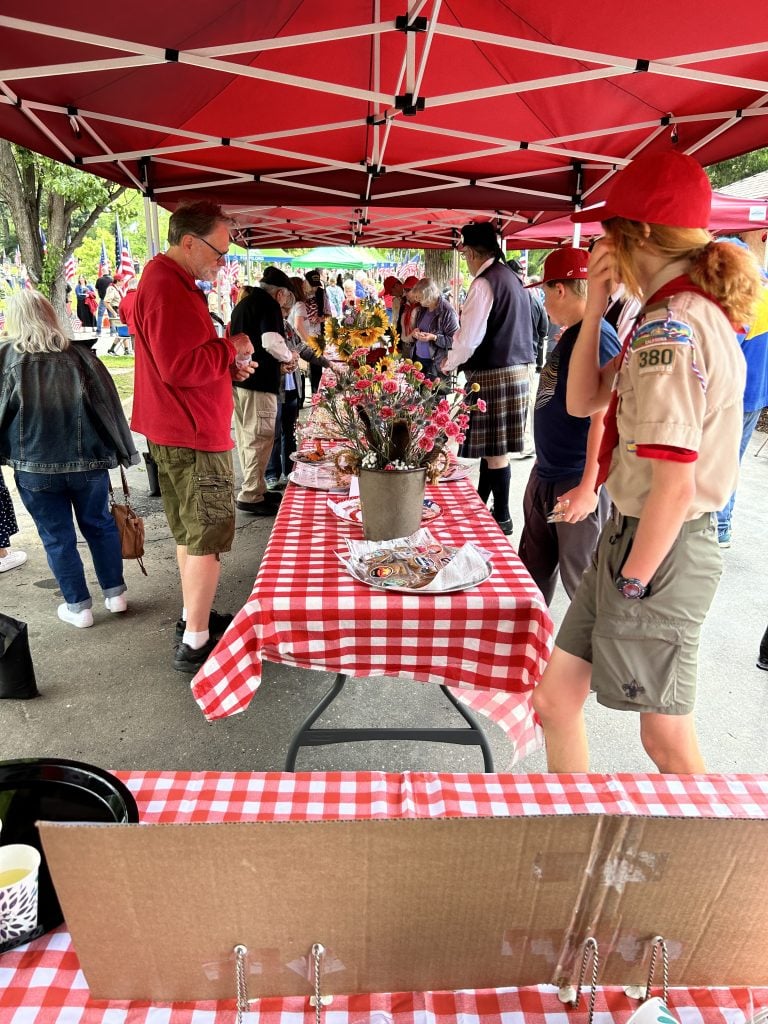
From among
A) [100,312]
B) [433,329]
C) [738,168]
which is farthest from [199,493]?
[738,168]

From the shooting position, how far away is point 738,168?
19516 mm

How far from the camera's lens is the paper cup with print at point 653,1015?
25.2 inches

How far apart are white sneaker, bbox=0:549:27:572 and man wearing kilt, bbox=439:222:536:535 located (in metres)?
2.98

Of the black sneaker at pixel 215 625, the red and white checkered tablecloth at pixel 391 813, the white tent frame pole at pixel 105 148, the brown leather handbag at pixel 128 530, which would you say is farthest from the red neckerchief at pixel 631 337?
the white tent frame pole at pixel 105 148

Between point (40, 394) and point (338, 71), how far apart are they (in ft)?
7.04

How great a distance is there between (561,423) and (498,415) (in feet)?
6.88

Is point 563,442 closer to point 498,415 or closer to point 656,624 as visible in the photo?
point 656,624

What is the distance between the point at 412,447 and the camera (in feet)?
6.40

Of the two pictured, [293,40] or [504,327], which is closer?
[293,40]

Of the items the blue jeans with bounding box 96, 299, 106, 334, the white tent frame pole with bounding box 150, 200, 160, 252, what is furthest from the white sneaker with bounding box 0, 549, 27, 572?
the blue jeans with bounding box 96, 299, 106, 334

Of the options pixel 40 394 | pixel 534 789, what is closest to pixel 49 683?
pixel 40 394

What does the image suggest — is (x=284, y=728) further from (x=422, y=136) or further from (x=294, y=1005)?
(x=422, y=136)

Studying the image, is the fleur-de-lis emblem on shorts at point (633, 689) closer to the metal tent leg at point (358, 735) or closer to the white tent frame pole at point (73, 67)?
the metal tent leg at point (358, 735)

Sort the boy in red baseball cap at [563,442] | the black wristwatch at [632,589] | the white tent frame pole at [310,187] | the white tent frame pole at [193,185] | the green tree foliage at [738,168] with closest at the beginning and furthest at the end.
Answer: the black wristwatch at [632,589], the boy in red baseball cap at [563,442], the white tent frame pole at [193,185], the white tent frame pole at [310,187], the green tree foliage at [738,168]
